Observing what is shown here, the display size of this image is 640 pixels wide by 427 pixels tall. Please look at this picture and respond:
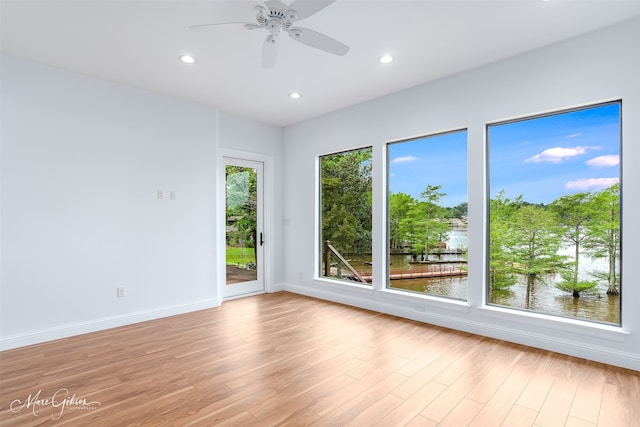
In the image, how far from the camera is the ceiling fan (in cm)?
214

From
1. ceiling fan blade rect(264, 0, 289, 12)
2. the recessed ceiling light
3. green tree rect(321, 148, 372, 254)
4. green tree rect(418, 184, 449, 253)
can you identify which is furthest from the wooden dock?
the recessed ceiling light

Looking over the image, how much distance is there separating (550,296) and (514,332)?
1.68ft

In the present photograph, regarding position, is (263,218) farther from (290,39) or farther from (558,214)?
(558,214)

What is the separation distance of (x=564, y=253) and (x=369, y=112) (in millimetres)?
2891

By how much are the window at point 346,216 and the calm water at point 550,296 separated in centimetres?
116

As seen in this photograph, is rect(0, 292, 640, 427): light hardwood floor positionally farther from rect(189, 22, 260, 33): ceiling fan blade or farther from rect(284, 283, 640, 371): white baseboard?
rect(189, 22, 260, 33): ceiling fan blade

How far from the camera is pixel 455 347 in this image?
3.22 m

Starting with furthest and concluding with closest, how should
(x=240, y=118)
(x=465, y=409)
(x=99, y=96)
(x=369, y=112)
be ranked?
(x=240, y=118)
(x=369, y=112)
(x=99, y=96)
(x=465, y=409)

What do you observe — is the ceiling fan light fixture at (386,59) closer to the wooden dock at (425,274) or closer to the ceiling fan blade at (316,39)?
the ceiling fan blade at (316,39)

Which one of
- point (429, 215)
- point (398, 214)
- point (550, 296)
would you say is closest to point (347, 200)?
point (398, 214)

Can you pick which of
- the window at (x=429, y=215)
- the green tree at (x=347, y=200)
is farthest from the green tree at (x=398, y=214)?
the green tree at (x=347, y=200)

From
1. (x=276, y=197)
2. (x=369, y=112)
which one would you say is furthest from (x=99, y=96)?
(x=369, y=112)

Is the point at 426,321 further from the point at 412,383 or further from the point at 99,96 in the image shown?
the point at 99,96

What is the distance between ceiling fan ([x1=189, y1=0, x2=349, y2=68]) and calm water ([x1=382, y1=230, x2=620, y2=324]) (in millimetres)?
2670
